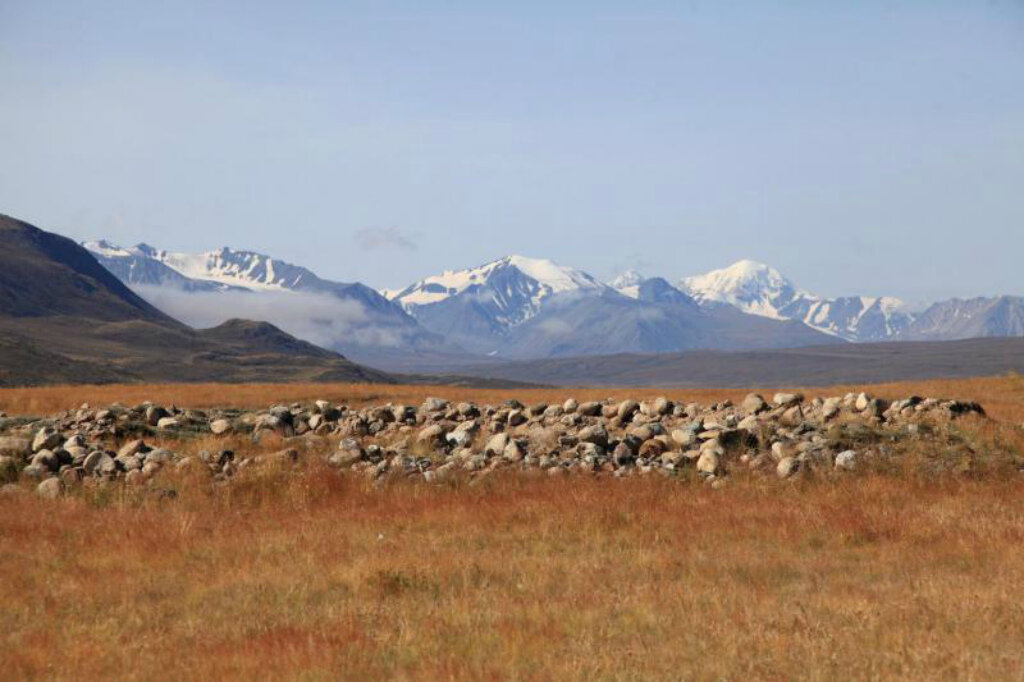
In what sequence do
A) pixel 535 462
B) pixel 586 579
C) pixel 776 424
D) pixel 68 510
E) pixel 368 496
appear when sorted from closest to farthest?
pixel 586 579, pixel 68 510, pixel 368 496, pixel 535 462, pixel 776 424

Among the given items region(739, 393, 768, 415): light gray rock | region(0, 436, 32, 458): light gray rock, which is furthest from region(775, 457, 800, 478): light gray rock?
region(0, 436, 32, 458): light gray rock

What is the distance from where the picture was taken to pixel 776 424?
77.4 feet

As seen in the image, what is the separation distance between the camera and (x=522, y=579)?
38.1 feet

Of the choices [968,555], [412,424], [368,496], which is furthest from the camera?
[412,424]

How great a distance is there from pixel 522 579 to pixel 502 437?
11095 millimetres

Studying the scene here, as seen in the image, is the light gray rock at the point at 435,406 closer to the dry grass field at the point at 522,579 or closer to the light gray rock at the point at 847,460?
the dry grass field at the point at 522,579

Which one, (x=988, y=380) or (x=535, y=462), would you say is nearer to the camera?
(x=535, y=462)

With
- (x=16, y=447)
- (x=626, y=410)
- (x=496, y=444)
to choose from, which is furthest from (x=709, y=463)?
(x=16, y=447)

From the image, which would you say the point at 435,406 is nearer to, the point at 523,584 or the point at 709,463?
the point at 709,463

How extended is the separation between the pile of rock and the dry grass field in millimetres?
1315

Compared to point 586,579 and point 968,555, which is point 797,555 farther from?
point 586,579

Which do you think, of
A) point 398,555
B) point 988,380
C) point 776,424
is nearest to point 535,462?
point 776,424

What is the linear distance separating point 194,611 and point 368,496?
24.7 ft

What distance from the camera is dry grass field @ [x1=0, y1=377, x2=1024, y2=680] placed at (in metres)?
8.58
